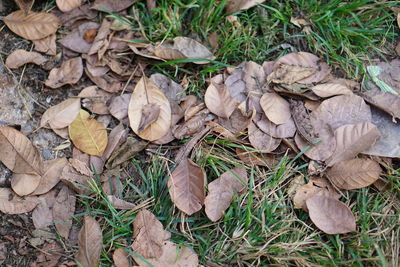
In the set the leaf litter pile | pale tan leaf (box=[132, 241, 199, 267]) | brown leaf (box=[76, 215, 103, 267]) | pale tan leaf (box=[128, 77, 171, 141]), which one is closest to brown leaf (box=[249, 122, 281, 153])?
the leaf litter pile

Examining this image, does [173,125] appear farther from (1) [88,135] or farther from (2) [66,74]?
(2) [66,74]

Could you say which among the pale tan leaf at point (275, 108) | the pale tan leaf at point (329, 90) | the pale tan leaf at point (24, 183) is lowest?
the pale tan leaf at point (24, 183)

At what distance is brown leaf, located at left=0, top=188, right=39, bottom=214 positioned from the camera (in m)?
1.98

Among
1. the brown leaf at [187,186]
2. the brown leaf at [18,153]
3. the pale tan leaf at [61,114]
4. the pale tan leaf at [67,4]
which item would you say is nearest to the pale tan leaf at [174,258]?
the brown leaf at [187,186]

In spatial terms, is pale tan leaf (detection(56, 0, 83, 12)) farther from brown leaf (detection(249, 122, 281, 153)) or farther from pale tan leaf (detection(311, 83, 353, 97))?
pale tan leaf (detection(311, 83, 353, 97))

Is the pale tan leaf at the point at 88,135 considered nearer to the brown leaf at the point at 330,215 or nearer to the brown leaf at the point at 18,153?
the brown leaf at the point at 18,153

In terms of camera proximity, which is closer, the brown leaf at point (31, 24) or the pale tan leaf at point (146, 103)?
the pale tan leaf at point (146, 103)

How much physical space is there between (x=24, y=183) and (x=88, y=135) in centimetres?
35

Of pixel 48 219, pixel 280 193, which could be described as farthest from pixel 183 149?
pixel 48 219

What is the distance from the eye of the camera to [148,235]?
1926mm

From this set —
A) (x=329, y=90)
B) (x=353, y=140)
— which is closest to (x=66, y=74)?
(x=329, y=90)

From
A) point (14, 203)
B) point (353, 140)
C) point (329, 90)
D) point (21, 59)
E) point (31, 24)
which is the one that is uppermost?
point (31, 24)

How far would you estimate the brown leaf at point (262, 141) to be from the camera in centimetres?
210

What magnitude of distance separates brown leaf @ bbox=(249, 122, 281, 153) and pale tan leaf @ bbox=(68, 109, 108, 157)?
0.69 m
